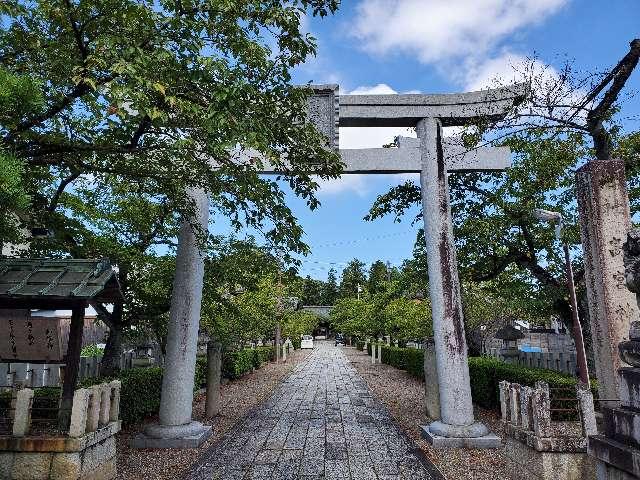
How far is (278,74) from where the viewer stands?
541 centimetres

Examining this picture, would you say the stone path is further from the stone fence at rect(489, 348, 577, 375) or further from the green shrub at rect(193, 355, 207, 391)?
the stone fence at rect(489, 348, 577, 375)

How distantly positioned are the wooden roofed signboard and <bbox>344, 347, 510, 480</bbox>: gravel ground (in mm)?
5218

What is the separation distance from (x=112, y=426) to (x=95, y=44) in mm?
4465

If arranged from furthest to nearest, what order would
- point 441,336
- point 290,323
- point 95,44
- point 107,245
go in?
point 290,323
point 107,245
point 441,336
point 95,44

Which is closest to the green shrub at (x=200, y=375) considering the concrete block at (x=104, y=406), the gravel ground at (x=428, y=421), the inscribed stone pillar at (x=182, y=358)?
the gravel ground at (x=428, y=421)

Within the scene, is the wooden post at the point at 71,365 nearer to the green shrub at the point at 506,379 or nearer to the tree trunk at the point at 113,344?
the tree trunk at the point at 113,344

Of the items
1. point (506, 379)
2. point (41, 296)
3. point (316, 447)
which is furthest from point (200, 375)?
point (41, 296)

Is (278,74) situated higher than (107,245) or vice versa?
(278,74)

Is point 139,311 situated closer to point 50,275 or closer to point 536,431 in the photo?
point 50,275

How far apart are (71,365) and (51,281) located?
1.08 meters

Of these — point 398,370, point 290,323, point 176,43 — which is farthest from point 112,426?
point 290,323

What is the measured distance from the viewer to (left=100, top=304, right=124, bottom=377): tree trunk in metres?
9.66

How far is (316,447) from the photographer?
7387mm

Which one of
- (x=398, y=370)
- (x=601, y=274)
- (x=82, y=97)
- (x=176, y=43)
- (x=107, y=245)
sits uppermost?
(x=176, y=43)
